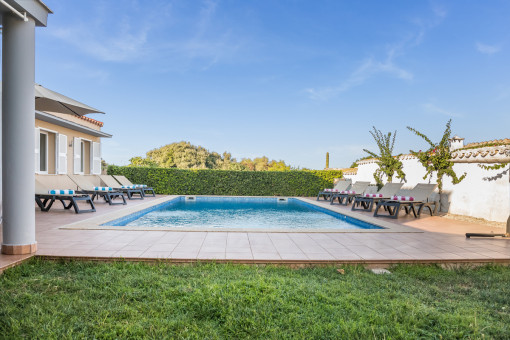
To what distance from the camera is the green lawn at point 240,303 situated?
2.32 meters

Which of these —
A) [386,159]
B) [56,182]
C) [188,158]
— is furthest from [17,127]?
[188,158]

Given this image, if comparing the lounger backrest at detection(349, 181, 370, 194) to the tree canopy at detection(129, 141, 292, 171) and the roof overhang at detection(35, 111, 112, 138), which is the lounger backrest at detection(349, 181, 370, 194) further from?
the tree canopy at detection(129, 141, 292, 171)

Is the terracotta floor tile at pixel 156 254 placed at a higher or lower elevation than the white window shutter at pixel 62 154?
lower

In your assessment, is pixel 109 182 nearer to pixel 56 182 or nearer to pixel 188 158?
pixel 56 182

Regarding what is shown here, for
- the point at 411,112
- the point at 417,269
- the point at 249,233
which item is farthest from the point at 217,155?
the point at 417,269

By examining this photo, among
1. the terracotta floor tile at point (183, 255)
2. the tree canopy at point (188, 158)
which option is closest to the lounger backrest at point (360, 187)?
the terracotta floor tile at point (183, 255)

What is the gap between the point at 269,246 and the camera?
4.75 meters

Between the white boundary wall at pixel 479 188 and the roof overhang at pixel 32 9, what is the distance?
951 centimetres

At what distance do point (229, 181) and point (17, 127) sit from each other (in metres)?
13.5

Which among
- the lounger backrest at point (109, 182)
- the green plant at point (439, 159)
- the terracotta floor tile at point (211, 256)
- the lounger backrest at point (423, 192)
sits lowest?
the terracotta floor tile at point (211, 256)

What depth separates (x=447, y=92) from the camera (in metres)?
16.3

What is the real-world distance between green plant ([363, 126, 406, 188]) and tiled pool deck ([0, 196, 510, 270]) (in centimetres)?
656

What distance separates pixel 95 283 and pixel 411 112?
1977cm

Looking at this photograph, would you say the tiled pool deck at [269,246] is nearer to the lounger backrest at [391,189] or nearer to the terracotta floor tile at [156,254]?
the terracotta floor tile at [156,254]
